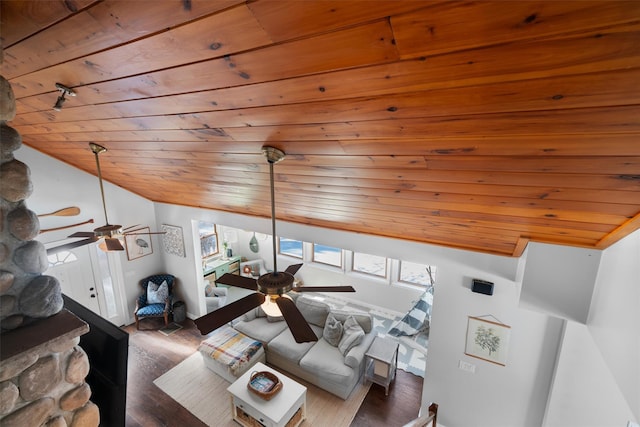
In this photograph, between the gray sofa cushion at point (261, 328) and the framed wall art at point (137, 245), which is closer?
the gray sofa cushion at point (261, 328)

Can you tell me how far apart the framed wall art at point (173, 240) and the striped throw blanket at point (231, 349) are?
204 centimetres

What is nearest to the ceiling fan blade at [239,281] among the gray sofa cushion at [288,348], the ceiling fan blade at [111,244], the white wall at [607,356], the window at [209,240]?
the ceiling fan blade at [111,244]

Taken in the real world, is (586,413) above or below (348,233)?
below

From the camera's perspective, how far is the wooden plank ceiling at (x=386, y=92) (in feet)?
2.52

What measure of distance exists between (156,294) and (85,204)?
220 centimetres

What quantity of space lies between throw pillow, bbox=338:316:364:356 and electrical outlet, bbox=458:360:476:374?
63.0 inches

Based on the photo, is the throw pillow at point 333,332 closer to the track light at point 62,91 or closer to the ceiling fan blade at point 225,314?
the ceiling fan blade at point 225,314

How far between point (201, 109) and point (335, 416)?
14.0 ft

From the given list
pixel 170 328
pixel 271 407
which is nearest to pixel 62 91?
pixel 271 407

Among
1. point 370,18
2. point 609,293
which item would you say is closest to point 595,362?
point 609,293

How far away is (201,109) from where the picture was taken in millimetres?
1530

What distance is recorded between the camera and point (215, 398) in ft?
13.5

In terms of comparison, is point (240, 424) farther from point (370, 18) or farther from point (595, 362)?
point (370, 18)

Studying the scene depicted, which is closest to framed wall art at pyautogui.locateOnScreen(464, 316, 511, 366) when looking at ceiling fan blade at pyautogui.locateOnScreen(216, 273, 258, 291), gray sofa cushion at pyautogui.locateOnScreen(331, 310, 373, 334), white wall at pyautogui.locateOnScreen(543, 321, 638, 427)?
white wall at pyautogui.locateOnScreen(543, 321, 638, 427)
